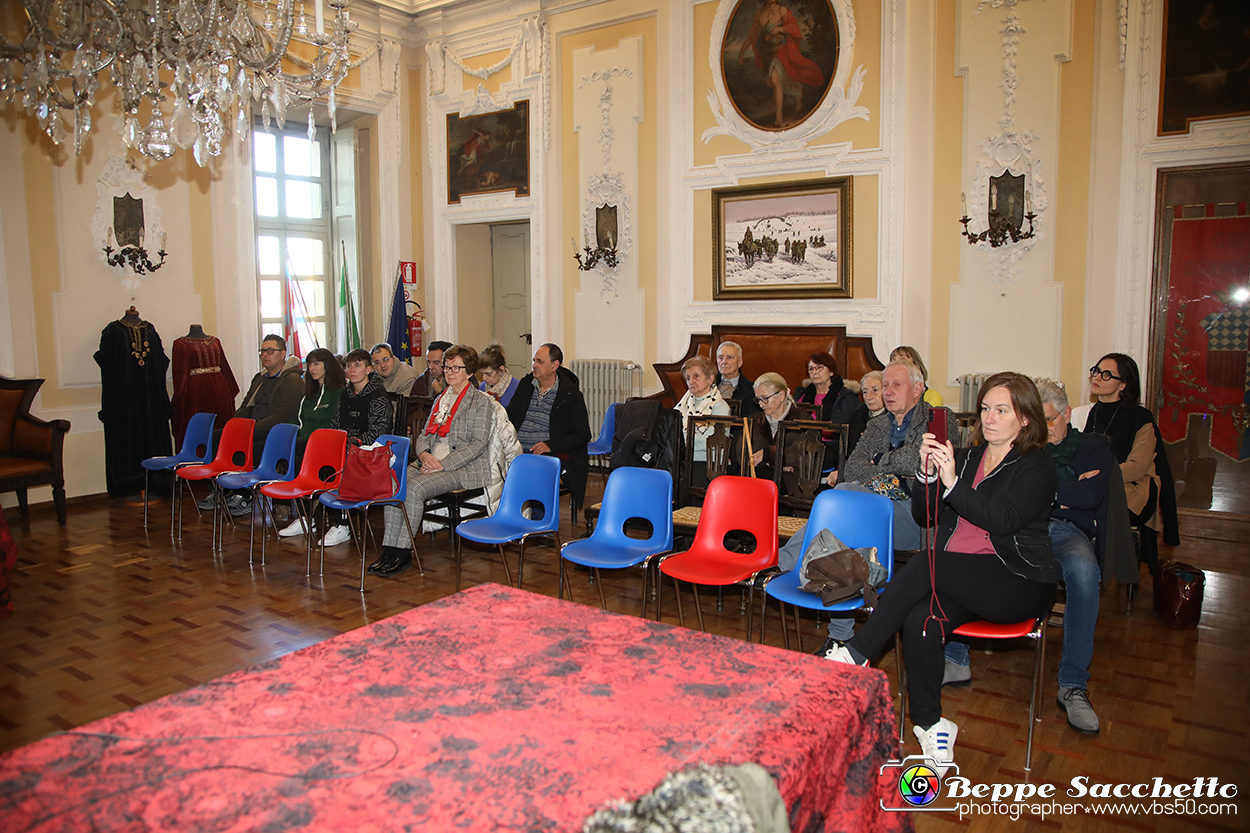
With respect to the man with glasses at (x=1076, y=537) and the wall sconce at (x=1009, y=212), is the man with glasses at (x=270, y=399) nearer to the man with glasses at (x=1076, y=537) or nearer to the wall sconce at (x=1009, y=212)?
the man with glasses at (x=1076, y=537)

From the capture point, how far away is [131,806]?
1.47m

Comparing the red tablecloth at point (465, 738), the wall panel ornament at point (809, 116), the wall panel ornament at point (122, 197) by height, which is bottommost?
the red tablecloth at point (465, 738)

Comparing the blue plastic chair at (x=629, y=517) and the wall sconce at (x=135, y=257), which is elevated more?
the wall sconce at (x=135, y=257)

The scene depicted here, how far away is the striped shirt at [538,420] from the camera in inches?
230

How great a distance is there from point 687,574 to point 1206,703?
2060 mm

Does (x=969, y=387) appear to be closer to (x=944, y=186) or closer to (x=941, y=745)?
(x=944, y=186)

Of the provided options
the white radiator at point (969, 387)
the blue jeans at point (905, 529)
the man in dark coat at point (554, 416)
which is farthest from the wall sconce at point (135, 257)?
the white radiator at point (969, 387)

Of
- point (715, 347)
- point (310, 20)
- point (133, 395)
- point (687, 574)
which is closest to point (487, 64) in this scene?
point (310, 20)

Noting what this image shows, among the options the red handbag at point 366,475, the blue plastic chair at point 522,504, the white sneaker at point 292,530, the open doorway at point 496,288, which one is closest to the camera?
the blue plastic chair at point 522,504

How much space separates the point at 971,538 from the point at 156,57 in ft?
13.2

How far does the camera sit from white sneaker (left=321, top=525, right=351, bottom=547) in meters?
5.71

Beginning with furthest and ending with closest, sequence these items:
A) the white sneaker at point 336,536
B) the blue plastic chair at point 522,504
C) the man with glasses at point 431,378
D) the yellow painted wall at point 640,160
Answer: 1. the yellow painted wall at point 640,160
2. the man with glasses at point 431,378
3. the white sneaker at point 336,536
4. the blue plastic chair at point 522,504

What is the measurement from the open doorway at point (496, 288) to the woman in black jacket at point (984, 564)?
23.4 ft

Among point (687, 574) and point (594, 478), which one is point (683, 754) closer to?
point (687, 574)
